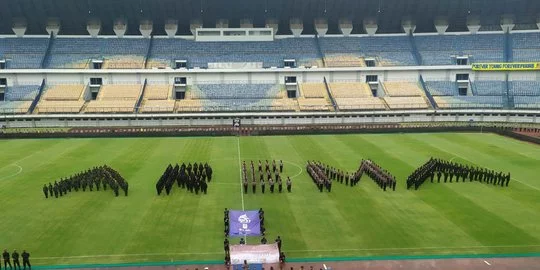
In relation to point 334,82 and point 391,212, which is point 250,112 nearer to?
point 334,82

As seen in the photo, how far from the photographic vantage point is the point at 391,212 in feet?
69.1

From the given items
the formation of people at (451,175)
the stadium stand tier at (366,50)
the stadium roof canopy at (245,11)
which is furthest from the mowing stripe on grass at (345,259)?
the stadium roof canopy at (245,11)

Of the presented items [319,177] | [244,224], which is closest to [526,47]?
[319,177]

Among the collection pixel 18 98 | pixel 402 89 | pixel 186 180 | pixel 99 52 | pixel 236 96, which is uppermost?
pixel 99 52

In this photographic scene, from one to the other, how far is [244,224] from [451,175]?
1510 centimetres

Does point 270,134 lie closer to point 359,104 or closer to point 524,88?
point 359,104

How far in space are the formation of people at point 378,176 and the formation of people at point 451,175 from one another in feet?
3.31

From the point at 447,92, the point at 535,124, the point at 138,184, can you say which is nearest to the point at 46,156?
the point at 138,184

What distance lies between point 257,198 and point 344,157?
1266cm

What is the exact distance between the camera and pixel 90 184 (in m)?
25.0

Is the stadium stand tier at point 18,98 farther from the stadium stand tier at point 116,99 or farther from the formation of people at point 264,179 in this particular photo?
the formation of people at point 264,179

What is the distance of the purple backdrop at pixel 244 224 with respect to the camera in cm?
1797

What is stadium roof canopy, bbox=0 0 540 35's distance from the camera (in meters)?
58.9

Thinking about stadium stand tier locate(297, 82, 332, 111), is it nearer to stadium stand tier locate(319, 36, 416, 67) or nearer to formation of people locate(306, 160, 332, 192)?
stadium stand tier locate(319, 36, 416, 67)
